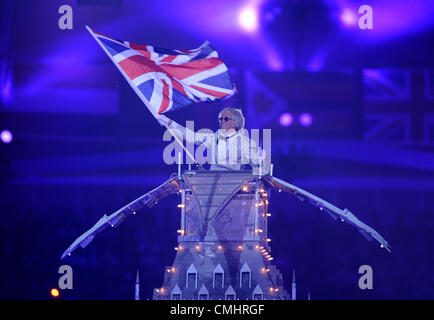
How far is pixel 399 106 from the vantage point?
49.3ft

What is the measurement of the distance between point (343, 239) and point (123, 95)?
4.61 m

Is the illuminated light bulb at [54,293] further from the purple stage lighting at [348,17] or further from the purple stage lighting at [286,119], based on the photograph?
the purple stage lighting at [348,17]

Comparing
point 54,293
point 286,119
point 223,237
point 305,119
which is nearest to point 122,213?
point 223,237

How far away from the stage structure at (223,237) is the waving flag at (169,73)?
1262mm

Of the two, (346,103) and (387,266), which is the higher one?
(346,103)

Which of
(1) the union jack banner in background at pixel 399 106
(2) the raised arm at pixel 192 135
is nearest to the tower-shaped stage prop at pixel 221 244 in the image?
(2) the raised arm at pixel 192 135

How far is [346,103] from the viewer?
1491cm

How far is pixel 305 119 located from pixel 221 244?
362cm

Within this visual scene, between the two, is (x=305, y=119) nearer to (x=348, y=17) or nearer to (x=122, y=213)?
(x=348, y=17)

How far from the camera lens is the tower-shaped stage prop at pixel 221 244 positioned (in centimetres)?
1181

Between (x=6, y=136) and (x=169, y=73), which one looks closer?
(x=169, y=73)

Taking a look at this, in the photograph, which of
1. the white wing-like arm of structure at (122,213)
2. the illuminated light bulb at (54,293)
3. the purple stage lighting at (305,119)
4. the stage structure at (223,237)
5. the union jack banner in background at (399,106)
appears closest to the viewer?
the stage structure at (223,237)
